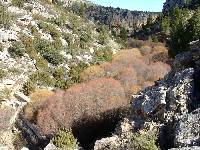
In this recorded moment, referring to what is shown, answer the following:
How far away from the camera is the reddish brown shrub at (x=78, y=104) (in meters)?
53.7

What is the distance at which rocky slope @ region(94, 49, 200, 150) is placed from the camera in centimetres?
3126

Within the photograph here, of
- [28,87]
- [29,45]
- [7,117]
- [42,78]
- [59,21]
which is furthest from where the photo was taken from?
[59,21]

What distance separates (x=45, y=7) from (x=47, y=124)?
55.4 m

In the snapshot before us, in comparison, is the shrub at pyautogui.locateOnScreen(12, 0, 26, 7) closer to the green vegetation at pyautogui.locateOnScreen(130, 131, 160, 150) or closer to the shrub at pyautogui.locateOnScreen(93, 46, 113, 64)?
the shrub at pyautogui.locateOnScreen(93, 46, 113, 64)

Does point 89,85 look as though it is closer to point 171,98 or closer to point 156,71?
point 156,71

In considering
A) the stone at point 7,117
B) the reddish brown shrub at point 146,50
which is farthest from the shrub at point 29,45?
the reddish brown shrub at point 146,50

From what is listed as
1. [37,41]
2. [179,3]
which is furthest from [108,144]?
[179,3]

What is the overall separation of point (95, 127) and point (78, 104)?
11.2 metres

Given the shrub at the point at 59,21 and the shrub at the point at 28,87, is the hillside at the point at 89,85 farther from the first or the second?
the shrub at the point at 28,87

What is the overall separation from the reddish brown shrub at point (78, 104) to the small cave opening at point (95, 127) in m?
1.63

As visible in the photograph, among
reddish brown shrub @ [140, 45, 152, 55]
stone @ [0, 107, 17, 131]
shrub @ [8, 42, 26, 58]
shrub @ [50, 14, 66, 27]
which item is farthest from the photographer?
reddish brown shrub @ [140, 45, 152, 55]

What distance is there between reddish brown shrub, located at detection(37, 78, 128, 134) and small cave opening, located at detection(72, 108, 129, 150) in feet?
5.34

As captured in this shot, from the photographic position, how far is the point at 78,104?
58750 mm

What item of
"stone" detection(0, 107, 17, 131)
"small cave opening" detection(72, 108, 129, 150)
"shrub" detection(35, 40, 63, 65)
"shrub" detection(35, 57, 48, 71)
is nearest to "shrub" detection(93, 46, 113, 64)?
"shrub" detection(35, 40, 63, 65)
